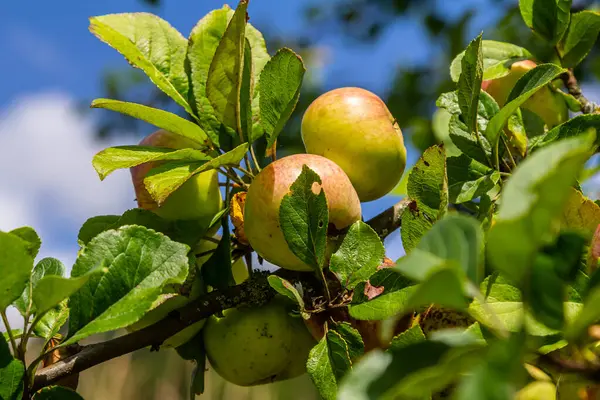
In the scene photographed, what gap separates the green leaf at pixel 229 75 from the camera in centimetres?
63

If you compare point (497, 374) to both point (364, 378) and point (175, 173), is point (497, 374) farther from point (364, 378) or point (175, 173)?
point (175, 173)

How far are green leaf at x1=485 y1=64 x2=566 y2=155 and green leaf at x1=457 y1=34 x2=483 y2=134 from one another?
2 centimetres

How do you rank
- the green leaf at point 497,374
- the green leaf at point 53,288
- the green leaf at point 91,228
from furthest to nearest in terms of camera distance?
the green leaf at point 91,228 < the green leaf at point 53,288 < the green leaf at point 497,374

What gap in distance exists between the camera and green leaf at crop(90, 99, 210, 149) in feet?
1.98

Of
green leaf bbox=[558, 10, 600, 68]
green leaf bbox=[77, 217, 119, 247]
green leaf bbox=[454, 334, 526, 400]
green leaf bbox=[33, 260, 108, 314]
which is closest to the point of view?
green leaf bbox=[454, 334, 526, 400]

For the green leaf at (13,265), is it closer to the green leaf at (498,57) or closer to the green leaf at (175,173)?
the green leaf at (175,173)

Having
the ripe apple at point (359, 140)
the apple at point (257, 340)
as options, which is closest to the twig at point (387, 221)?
the ripe apple at point (359, 140)

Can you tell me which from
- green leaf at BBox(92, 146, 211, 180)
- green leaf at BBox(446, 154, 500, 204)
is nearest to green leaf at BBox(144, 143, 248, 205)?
green leaf at BBox(92, 146, 211, 180)

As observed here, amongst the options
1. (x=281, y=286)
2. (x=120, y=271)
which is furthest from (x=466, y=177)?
(x=120, y=271)

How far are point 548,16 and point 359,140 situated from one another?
11.9 inches

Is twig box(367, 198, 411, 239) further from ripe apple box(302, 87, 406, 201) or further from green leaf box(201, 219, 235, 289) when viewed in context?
green leaf box(201, 219, 235, 289)

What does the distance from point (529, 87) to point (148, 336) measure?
418 mm

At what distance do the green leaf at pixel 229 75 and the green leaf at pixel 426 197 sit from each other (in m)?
0.20

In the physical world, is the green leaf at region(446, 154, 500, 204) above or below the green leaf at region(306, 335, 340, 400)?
above
